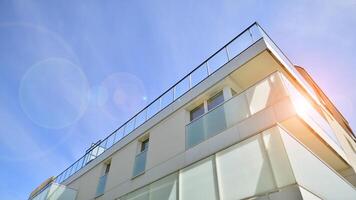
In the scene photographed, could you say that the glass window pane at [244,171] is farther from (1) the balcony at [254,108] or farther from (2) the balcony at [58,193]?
(2) the balcony at [58,193]

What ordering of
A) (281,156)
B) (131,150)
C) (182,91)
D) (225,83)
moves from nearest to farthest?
(281,156)
(225,83)
(182,91)
(131,150)

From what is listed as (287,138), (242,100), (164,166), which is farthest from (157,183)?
(287,138)

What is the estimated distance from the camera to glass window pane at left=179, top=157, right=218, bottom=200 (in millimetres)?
5652

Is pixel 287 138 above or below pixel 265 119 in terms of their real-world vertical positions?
below

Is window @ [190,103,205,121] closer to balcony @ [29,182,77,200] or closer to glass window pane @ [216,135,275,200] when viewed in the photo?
glass window pane @ [216,135,275,200]

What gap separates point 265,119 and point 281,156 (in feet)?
5.57

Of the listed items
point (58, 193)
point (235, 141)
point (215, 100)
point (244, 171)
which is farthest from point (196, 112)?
point (58, 193)

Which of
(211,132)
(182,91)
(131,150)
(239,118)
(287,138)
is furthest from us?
(131,150)

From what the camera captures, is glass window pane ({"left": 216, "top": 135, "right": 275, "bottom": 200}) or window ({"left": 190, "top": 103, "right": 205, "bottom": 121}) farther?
window ({"left": 190, "top": 103, "right": 205, "bottom": 121})

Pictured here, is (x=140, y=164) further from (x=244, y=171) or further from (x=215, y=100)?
(x=244, y=171)

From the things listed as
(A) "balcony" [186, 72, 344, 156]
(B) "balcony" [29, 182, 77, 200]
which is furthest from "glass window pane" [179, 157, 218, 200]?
(B) "balcony" [29, 182, 77, 200]

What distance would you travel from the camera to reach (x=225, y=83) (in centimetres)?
858

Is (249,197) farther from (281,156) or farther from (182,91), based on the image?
(182,91)

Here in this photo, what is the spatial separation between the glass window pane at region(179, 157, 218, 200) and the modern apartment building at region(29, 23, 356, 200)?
2cm
